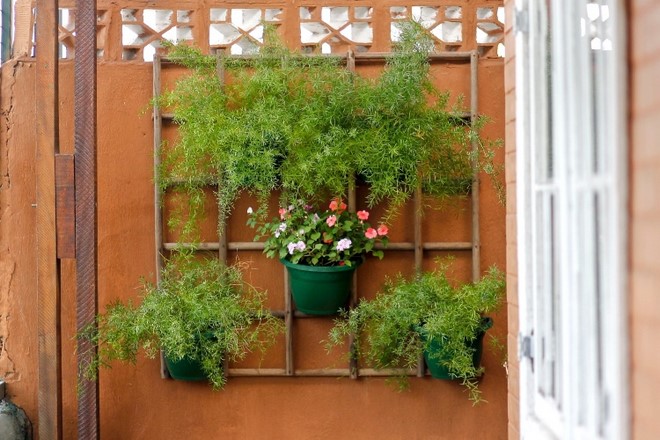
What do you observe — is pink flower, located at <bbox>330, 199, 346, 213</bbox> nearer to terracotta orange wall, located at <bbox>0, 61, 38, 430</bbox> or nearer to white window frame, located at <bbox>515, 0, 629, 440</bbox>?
white window frame, located at <bbox>515, 0, 629, 440</bbox>

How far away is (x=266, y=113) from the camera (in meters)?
2.87

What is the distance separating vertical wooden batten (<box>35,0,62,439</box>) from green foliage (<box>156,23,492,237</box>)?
1.54ft

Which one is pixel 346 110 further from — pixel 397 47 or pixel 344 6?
pixel 344 6

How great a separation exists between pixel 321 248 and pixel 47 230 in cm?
117

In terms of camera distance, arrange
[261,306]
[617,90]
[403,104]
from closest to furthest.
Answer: [617,90], [403,104], [261,306]

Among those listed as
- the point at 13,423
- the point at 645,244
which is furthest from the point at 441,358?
the point at 13,423

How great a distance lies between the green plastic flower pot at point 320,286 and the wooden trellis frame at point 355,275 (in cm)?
13

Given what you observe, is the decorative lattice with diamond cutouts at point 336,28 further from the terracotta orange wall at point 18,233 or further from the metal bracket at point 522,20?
the metal bracket at point 522,20

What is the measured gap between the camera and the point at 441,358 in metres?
2.87

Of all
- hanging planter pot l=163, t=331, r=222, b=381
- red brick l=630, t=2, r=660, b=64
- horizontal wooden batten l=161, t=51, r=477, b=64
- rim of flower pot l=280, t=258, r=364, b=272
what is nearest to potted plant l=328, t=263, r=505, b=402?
rim of flower pot l=280, t=258, r=364, b=272

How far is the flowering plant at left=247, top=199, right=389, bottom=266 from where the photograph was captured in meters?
2.86

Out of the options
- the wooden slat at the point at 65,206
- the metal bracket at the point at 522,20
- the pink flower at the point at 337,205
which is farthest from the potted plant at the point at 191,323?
the metal bracket at the point at 522,20

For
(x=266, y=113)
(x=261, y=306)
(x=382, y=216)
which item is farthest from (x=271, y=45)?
(x=261, y=306)

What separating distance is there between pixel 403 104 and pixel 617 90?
5.21 ft
